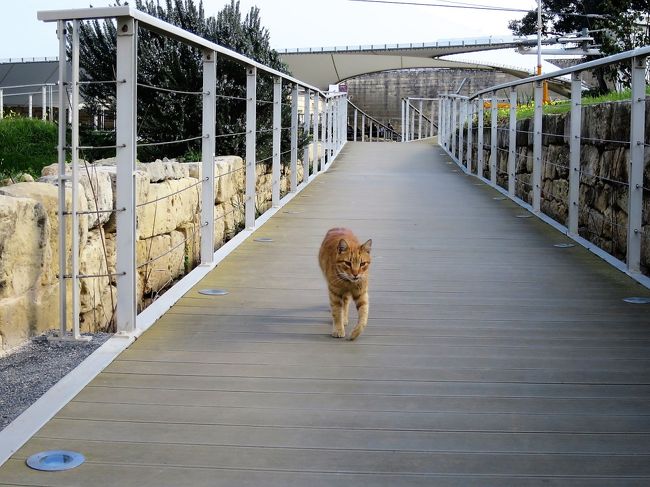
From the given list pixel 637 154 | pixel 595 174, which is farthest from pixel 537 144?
pixel 637 154

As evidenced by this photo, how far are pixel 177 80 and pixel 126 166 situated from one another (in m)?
5.57

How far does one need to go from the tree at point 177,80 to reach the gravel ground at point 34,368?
16.7 ft

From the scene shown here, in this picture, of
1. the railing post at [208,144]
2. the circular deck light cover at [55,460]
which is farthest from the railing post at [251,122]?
the circular deck light cover at [55,460]

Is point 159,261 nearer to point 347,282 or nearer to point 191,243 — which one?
point 191,243

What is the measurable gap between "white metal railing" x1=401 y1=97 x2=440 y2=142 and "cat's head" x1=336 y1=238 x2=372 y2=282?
21.8 m

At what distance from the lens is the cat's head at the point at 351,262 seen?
4105mm

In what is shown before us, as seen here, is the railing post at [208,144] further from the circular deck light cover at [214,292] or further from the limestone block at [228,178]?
the limestone block at [228,178]

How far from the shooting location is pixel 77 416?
2.99 m

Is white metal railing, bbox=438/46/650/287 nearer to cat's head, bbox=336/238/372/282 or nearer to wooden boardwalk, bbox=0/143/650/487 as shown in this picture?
wooden boardwalk, bbox=0/143/650/487

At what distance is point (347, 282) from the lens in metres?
4.16

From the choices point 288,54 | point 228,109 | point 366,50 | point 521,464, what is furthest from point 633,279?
point 288,54

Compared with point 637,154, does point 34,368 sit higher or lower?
lower

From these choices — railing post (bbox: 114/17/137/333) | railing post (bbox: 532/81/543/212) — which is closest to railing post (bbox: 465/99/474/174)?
railing post (bbox: 532/81/543/212)

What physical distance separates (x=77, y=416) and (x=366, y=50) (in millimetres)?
42529
